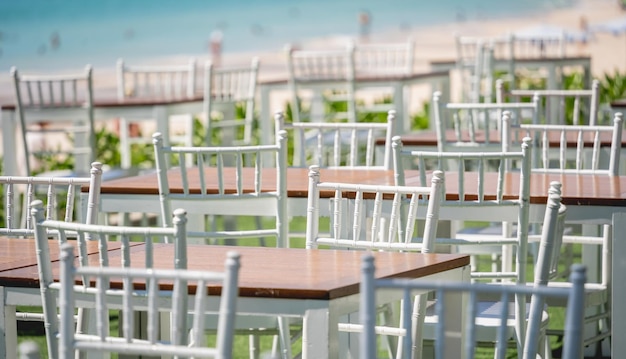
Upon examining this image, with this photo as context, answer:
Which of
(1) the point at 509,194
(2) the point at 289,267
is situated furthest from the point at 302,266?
(1) the point at 509,194

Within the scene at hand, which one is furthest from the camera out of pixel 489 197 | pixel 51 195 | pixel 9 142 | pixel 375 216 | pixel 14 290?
pixel 9 142

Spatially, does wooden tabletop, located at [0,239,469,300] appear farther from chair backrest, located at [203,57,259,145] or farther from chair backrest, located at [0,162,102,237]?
chair backrest, located at [203,57,259,145]

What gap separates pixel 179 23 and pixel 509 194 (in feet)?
104

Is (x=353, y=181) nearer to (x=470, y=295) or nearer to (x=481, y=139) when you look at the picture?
(x=481, y=139)

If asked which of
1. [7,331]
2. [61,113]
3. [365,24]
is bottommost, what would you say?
[7,331]

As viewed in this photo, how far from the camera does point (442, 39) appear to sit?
3073cm

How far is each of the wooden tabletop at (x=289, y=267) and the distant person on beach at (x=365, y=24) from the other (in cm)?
2907

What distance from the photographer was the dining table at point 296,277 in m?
2.52

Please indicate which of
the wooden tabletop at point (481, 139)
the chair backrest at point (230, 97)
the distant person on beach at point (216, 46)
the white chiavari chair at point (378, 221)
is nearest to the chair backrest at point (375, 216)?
the white chiavari chair at point (378, 221)

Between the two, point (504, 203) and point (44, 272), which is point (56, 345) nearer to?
point (44, 272)

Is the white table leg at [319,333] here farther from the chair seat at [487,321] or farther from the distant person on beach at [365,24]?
the distant person on beach at [365,24]

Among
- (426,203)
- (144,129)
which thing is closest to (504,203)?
(426,203)

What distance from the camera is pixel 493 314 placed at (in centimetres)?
335

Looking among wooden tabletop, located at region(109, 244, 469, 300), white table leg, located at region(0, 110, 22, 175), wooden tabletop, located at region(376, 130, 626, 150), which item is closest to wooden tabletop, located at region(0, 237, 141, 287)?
wooden tabletop, located at region(109, 244, 469, 300)
